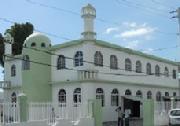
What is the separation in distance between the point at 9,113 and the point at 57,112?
3.89m

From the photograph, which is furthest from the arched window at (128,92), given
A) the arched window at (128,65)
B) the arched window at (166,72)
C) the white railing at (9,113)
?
the white railing at (9,113)

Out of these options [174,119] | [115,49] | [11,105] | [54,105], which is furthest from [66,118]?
[115,49]

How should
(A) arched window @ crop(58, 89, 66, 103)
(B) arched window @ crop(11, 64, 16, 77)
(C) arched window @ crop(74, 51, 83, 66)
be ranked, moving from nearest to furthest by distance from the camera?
1. (C) arched window @ crop(74, 51, 83, 66)
2. (A) arched window @ crop(58, 89, 66, 103)
3. (B) arched window @ crop(11, 64, 16, 77)

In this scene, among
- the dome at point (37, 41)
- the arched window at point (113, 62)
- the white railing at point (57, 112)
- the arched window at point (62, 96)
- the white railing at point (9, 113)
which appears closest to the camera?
A: the white railing at point (9, 113)

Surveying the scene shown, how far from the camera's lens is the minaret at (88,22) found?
35522 millimetres

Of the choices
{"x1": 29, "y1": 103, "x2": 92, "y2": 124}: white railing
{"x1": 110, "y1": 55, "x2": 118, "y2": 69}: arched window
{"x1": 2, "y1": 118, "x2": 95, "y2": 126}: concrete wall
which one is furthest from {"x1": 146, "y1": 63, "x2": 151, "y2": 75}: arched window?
{"x1": 2, "y1": 118, "x2": 95, "y2": 126}: concrete wall

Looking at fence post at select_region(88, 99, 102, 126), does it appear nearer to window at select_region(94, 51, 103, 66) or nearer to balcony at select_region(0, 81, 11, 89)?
window at select_region(94, 51, 103, 66)

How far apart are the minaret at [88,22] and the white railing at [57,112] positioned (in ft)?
36.0

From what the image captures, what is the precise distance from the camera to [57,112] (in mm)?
23484

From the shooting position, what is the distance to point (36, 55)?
3975cm

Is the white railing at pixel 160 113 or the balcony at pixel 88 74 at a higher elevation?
the balcony at pixel 88 74

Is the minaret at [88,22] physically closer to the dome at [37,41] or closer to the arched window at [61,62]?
the arched window at [61,62]

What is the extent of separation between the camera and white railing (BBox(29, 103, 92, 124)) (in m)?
21.7

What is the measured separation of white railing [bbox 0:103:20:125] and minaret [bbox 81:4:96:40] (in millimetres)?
15968
